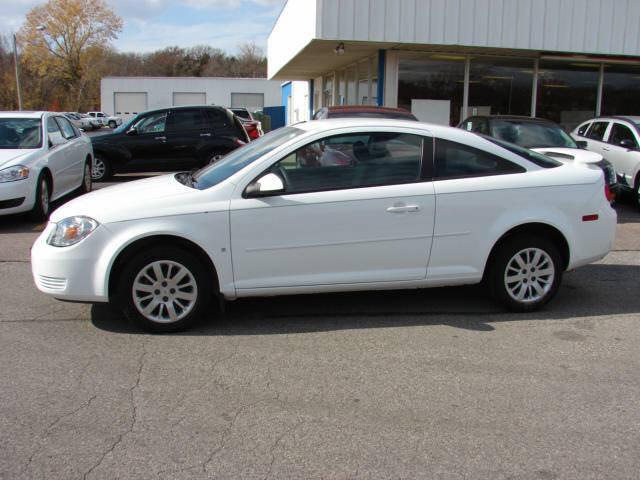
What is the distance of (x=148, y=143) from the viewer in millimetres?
14023

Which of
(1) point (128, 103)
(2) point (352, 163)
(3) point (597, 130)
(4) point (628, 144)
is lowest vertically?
(2) point (352, 163)

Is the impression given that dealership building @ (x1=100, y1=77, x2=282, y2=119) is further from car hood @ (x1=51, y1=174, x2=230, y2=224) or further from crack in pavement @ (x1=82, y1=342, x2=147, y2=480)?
crack in pavement @ (x1=82, y1=342, x2=147, y2=480)

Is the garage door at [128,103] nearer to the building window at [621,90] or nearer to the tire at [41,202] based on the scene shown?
the building window at [621,90]

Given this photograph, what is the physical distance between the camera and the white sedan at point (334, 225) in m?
4.78

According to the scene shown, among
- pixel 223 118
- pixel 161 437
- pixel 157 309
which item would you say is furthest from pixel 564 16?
pixel 161 437

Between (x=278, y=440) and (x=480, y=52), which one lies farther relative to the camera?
(x=480, y=52)

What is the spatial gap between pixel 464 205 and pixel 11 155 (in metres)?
6.93

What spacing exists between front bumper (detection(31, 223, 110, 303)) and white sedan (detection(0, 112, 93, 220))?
4566mm

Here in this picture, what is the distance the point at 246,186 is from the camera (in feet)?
16.0

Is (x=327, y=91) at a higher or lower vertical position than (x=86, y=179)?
higher

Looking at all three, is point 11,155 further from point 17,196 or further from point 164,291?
point 164,291

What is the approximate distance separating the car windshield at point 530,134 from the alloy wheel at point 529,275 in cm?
564

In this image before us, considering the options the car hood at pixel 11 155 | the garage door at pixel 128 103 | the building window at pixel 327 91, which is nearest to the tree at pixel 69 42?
the garage door at pixel 128 103

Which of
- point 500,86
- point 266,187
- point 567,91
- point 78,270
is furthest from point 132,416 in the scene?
point 567,91
